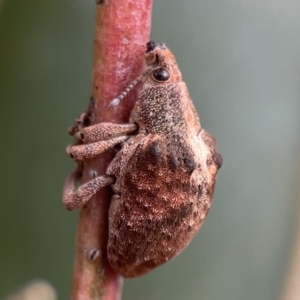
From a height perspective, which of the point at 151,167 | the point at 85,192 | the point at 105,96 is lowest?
the point at 85,192

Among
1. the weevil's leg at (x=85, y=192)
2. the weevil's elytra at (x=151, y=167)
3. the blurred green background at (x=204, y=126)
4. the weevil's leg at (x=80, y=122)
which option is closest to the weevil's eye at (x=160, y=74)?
the weevil's elytra at (x=151, y=167)

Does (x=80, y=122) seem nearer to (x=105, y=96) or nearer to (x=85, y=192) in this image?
(x=105, y=96)

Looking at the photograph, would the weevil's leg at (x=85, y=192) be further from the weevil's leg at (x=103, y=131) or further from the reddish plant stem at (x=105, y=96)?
the weevil's leg at (x=103, y=131)

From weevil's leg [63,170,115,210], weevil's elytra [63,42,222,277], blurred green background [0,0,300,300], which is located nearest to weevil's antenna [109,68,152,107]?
weevil's elytra [63,42,222,277]

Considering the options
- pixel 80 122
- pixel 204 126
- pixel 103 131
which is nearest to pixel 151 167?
pixel 103 131

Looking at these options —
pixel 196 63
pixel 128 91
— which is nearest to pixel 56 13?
pixel 196 63

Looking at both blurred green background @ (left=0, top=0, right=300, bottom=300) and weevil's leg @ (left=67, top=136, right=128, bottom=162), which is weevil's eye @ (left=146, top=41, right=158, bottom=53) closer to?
weevil's leg @ (left=67, top=136, right=128, bottom=162)

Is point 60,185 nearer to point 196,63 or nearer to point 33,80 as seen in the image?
point 33,80
